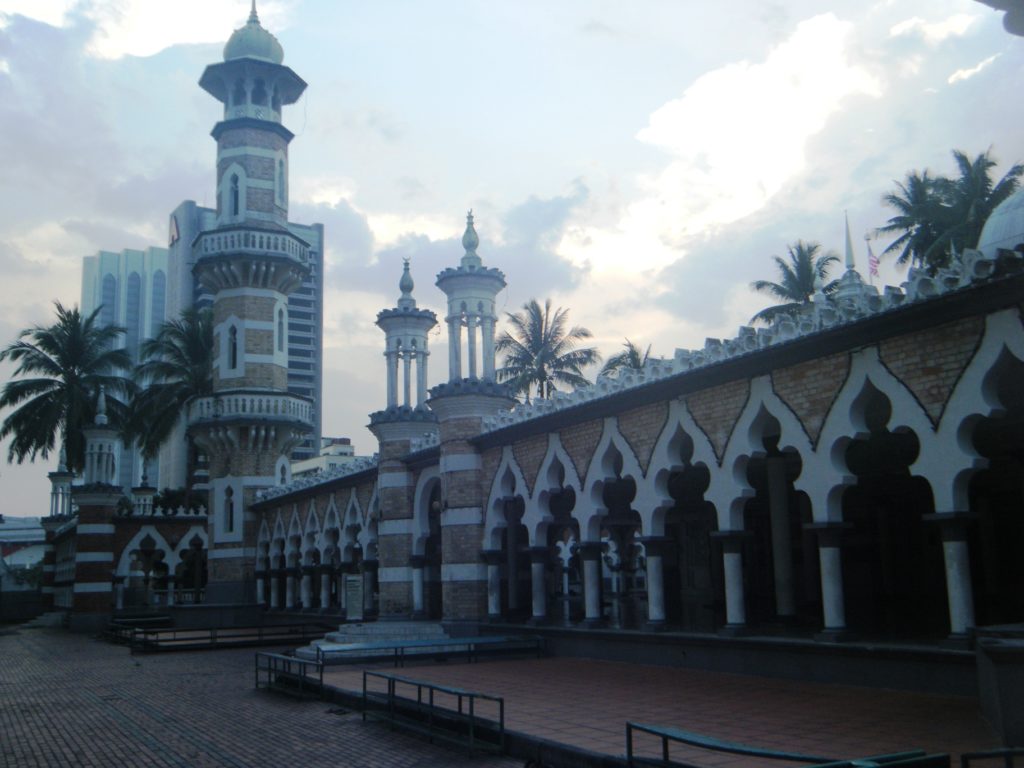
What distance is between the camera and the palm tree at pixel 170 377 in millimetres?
43062

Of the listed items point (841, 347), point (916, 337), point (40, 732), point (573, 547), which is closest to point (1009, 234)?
point (916, 337)

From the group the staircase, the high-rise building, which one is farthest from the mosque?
the high-rise building

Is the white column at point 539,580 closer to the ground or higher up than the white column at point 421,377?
closer to the ground

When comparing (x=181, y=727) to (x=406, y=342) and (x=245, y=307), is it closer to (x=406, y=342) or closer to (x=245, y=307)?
(x=406, y=342)

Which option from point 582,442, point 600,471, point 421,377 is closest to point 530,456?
point 582,442

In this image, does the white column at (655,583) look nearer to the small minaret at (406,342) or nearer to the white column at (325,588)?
the small minaret at (406,342)

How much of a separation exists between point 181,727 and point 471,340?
1121 cm

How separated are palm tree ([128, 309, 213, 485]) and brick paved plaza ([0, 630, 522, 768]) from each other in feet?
80.4

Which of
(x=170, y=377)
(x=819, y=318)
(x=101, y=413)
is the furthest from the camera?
(x=170, y=377)

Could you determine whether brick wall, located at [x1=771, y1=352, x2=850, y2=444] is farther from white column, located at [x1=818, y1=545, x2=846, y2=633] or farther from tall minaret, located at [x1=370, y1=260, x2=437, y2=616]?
tall minaret, located at [x1=370, y1=260, x2=437, y2=616]

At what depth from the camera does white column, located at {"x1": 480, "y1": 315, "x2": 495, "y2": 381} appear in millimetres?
21375

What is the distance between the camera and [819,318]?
12477 millimetres

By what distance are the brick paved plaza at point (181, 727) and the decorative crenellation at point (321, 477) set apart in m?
8.00

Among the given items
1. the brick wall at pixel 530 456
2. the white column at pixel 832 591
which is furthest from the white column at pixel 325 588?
the white column at pixel 832 591
